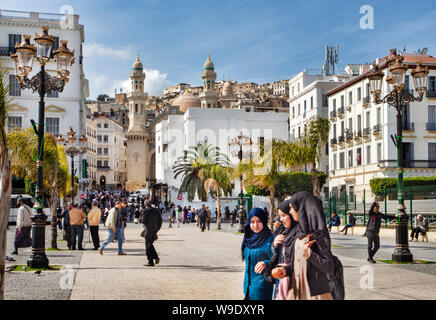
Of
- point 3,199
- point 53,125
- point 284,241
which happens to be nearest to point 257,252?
point 284,241

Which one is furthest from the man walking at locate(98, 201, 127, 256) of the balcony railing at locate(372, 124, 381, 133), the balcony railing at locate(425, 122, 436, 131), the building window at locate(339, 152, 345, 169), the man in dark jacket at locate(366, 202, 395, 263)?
the building window at locate(339, 152, 345, 169)

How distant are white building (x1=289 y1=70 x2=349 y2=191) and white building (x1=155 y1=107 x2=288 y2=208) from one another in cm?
425

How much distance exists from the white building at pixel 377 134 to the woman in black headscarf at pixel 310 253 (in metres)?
37.0

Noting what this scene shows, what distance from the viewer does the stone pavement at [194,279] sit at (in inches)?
354

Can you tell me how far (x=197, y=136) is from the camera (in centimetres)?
6550

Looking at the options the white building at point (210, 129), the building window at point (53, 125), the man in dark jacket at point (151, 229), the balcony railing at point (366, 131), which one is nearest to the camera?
the man in dark jacket at point (151, 229)

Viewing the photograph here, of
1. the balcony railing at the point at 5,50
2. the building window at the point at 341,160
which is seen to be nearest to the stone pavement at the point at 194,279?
the building window at the point at 341,160

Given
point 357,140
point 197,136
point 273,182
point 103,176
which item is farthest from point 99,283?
point 103,176

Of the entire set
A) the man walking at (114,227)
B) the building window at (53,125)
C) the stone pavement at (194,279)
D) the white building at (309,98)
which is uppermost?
the white building at (309,98)

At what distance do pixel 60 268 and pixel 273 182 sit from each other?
1545cm

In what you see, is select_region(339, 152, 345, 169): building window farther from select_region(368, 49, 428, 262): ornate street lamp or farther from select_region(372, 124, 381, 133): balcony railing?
select_region(368, 49, 428, 262): ornate street lamp

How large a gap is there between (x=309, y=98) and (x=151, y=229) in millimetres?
49175

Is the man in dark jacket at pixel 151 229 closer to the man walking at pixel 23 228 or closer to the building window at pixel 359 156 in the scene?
the man walking at pixel 23 228

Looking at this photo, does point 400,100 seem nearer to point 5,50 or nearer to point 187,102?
point 5,50
